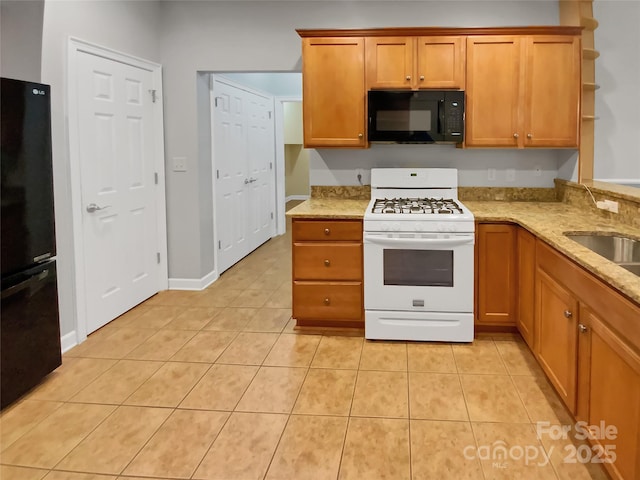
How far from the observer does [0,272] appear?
2650mm

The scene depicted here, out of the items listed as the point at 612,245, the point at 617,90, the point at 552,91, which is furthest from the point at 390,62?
the point at 617,90

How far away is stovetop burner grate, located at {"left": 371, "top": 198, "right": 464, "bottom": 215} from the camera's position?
3.69m

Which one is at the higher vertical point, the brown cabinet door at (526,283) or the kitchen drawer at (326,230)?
the kitchen drawer at (326,230)

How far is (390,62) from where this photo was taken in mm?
4004

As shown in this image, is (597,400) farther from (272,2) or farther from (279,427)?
(272,2)

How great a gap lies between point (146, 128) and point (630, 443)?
4.03 meters

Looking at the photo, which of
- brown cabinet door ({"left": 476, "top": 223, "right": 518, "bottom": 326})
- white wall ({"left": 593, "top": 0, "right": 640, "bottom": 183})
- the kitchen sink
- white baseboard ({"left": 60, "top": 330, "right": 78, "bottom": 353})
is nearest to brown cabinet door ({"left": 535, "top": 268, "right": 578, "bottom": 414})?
the kitchen sink

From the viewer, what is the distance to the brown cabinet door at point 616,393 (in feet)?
5.89

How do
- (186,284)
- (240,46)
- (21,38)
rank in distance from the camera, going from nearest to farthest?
1. (21,38)
2. (240,46)
3. (186,284)

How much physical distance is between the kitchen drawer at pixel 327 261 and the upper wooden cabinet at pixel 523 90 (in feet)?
4.02

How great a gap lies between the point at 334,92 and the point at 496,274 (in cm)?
173

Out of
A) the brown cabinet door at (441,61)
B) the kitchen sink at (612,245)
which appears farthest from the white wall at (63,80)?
the kitchen sink at (612,245)

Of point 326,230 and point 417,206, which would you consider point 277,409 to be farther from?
point 417,206

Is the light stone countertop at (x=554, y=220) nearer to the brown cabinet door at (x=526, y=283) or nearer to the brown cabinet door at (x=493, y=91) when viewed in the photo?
the brown cabinet door at (x=526, y=283)
